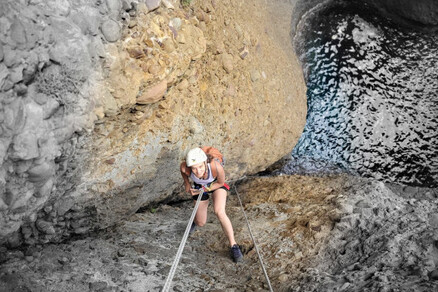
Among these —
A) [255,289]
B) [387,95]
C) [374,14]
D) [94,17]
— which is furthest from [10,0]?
[374,14]

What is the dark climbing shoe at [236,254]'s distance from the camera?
3547mm

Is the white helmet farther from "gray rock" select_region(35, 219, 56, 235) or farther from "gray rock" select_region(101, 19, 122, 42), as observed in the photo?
"gray rock" select_region(35, 219, 56, 235)

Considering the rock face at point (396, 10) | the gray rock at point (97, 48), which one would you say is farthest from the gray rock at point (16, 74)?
the rock face at point (396, 10)

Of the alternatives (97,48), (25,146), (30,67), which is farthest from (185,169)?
(30,67)

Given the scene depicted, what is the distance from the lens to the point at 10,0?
91.6 inches

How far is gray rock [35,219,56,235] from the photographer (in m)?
3.35

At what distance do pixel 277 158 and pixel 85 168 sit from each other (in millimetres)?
3343

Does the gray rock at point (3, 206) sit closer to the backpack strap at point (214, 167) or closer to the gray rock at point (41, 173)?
the gray rock at point (41, 173)

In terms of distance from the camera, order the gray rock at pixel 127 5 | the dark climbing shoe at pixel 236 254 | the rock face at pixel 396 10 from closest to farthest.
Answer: the gray rock at pixel 127 5, the dark climbing shoe at pixel 236 254, the rock face at pixel 396 10

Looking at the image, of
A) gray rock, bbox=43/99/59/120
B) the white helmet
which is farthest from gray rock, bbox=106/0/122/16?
the white helmet

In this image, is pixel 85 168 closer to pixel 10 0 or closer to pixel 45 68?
pixel 45 68

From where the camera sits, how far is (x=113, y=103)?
3135 mm

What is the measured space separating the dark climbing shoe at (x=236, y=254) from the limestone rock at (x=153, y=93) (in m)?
1.51

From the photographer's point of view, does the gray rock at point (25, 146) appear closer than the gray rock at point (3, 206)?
Yes
